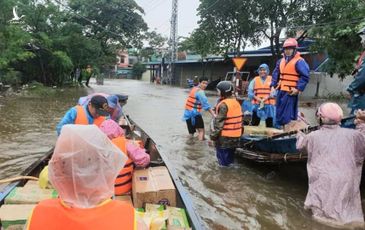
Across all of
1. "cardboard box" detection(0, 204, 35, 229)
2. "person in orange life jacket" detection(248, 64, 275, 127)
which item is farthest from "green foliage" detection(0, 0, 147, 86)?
"cardboard box" detection(0, 204, 35, 229)

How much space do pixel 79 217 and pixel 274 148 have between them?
17.0 feet

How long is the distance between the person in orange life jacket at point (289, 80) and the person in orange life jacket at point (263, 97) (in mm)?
1218

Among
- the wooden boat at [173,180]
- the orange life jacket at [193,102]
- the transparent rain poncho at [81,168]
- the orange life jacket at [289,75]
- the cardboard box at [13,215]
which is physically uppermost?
the orange life jacket at [289,75]

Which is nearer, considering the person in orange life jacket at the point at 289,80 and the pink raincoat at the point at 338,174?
the pink raincoat at the point at 338,174

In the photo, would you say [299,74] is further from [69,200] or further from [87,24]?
[87,24]

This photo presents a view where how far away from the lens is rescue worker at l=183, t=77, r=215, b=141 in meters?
9.37

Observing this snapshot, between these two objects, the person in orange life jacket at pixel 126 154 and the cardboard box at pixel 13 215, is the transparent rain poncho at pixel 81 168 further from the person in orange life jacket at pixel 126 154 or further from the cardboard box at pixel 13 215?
the person in orange life jacket at pixel 126 154

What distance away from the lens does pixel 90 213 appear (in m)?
1.75

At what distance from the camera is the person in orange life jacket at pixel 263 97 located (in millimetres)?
8633

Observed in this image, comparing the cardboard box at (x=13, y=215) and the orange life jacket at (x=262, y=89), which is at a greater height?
the orange life jacket at (x=262, y=89)

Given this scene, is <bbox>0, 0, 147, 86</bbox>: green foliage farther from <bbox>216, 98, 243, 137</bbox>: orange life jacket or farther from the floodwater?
<bbox>216, 98, 243, 137</bbox>: orange life jacket

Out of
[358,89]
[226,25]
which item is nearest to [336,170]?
[358,89]

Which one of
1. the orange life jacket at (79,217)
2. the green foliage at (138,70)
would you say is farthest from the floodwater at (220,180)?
the green foliage at (138,70)

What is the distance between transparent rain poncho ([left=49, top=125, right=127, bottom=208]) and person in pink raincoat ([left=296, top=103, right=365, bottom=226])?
3549mm
